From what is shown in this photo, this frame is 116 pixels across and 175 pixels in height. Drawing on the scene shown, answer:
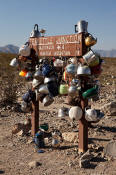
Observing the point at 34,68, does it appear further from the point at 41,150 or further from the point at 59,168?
the point at 59,168

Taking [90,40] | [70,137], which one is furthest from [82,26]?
[70,137]

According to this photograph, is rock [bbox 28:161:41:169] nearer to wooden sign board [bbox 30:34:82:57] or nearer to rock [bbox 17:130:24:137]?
rock [bbox 17:130:24:137]

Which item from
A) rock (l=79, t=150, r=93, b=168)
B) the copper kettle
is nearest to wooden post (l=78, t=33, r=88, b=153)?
the copper kettle

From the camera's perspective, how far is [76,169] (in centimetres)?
460

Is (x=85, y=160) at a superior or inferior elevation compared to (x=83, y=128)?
inferior

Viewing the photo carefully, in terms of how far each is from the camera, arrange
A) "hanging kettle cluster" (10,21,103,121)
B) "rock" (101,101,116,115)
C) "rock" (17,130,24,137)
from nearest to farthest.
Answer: "hanging kettle cluster" (10,21,103,121)
"rock" (17,130,24,137)
"rock" (101,101,116,115)

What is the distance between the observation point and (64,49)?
536cm

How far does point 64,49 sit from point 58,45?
226 mm

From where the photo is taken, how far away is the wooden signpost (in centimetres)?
497

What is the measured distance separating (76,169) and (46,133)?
1.94 m

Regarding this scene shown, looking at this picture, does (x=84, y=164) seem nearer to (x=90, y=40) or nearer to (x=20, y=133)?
(x=90, y=40)

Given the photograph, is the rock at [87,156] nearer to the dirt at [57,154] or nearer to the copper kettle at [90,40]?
the dirt at [57,154]

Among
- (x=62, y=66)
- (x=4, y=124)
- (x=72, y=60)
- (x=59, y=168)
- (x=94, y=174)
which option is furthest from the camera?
(x=4, y=124)

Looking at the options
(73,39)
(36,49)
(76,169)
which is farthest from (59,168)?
(36,49)
